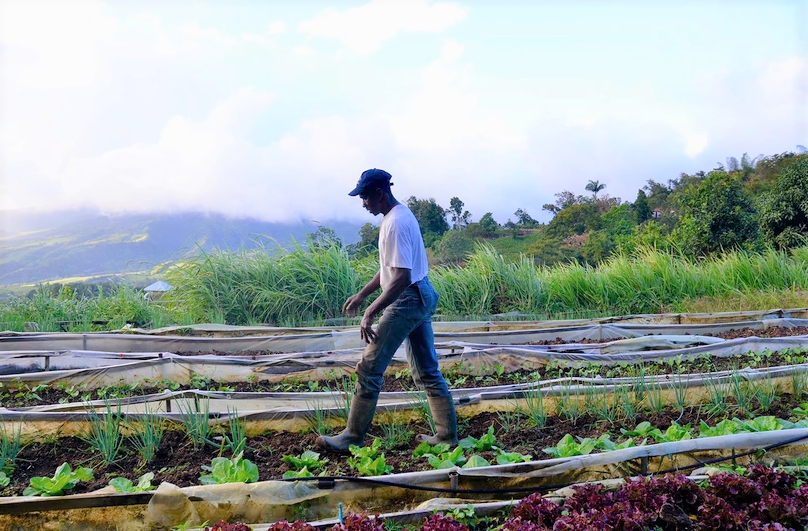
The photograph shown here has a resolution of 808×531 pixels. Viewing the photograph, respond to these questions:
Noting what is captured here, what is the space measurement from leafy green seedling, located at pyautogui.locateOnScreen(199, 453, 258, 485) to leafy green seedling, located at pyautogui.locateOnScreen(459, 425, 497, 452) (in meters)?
1.01

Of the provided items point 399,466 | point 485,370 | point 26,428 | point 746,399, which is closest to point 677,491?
point 399,466

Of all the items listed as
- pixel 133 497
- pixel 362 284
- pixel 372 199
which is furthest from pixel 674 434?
pixel 362 284

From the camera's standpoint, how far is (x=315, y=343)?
6.05 meters

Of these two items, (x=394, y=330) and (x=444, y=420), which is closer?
(x=394, y=330)

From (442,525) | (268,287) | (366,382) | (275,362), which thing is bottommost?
(442,525)

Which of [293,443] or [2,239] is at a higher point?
[2,239]

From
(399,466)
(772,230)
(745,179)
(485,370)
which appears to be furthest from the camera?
(745,179)

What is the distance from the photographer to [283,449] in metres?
3.08

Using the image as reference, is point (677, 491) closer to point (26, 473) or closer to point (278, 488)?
point (278, 488)

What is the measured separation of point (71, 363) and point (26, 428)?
6.47 ft

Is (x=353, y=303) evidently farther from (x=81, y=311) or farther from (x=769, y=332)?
(x=81, y=311)

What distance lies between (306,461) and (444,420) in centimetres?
67

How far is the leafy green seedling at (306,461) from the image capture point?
281cm

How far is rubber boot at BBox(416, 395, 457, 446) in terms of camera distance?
3.04m
